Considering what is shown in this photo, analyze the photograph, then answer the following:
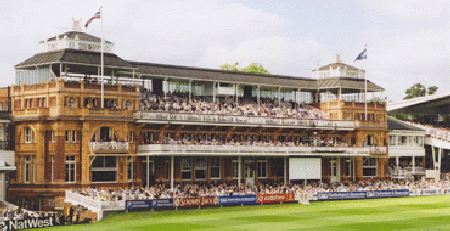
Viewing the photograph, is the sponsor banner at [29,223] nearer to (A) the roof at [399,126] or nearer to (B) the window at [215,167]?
(B) the window at [215,167]

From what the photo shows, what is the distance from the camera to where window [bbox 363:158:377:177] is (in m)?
84.9

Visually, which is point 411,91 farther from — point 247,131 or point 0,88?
point 0,88

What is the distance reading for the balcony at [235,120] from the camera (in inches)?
2624

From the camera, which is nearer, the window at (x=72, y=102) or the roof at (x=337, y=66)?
the window at (x=72, y=102)

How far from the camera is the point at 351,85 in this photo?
281ft

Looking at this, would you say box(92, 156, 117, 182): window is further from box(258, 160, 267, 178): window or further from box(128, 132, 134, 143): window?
box(258, 160, 267, 178): window

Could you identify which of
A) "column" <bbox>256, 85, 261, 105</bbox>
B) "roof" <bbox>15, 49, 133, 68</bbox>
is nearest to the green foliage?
"column" <bbox>256, 85, 261, 105</bbox>

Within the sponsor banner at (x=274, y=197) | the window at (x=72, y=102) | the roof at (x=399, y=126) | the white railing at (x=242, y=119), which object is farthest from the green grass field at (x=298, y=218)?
the roof at (x=399, y=126)

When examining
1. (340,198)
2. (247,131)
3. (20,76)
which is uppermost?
(20,76)

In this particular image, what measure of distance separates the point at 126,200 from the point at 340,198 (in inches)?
950

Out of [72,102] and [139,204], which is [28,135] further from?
[139,204]

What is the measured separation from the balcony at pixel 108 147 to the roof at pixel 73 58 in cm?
730

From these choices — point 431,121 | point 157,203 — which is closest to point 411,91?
point 431,121

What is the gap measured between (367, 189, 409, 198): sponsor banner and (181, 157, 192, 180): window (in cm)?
1776
